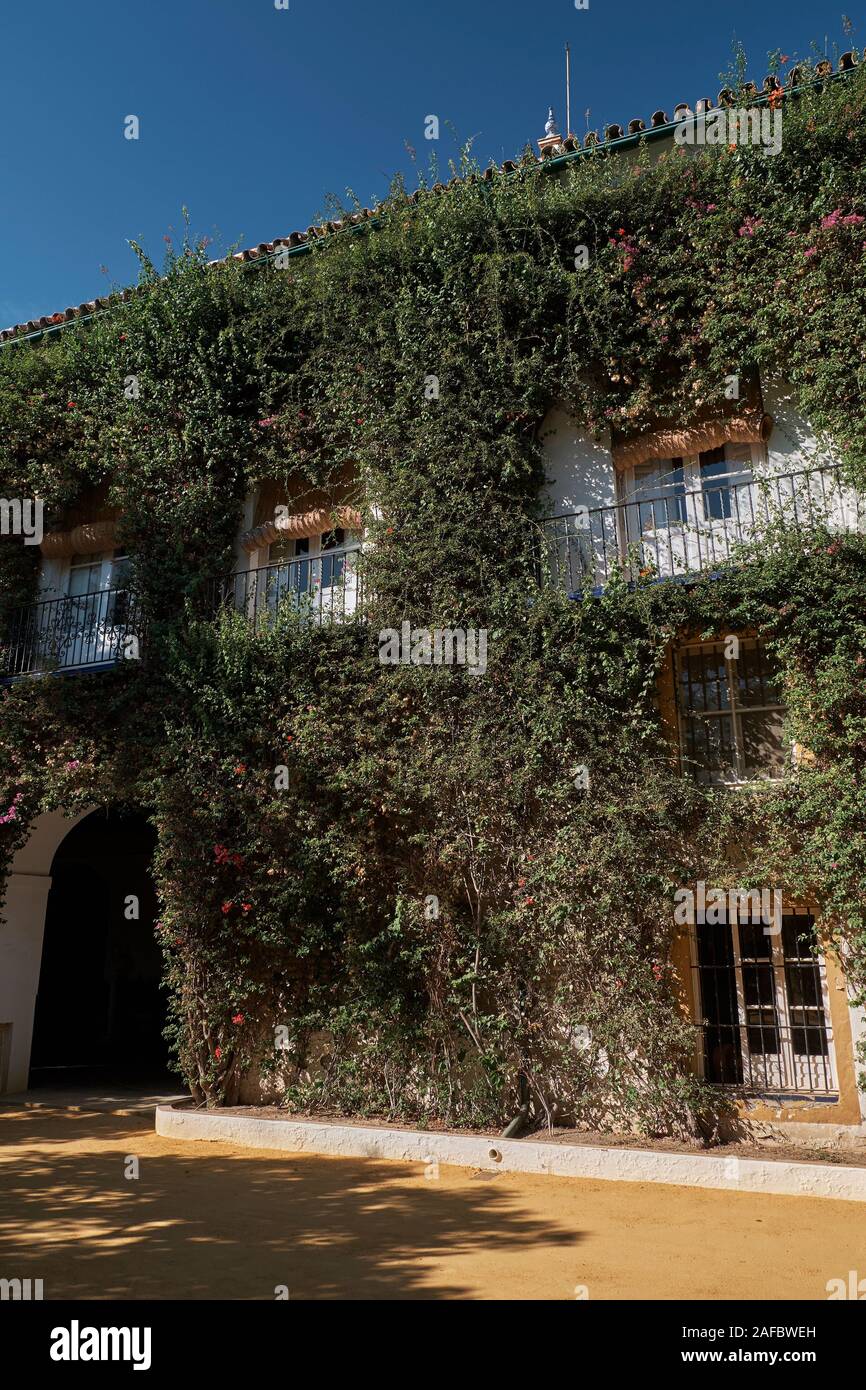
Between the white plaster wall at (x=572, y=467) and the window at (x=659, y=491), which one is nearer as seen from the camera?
the window at (x=659, y=491)

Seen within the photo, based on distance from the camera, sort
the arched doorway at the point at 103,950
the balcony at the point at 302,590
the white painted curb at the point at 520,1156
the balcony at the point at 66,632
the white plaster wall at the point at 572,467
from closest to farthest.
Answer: the white painted curb at the point at 520,1156 → the white plaster wall at the point at 572,467 → the balcony at the point at 302,590 → the balcony at the point at 66,632 → the arched doorway at the point at 103,950

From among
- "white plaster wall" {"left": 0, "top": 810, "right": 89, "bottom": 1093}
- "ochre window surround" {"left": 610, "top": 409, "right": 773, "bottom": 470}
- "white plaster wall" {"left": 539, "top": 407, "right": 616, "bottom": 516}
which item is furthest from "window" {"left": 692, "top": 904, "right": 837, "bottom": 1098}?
"white plaster wall" {"left": 0, "top": 810, "right": 89, "bottom": 1093}

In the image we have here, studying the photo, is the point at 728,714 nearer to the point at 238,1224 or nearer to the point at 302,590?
the point at 302,590

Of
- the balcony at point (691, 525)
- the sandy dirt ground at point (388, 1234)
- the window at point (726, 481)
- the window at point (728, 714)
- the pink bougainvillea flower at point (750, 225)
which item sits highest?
the pink bougainvillea flower at point (750, 225)

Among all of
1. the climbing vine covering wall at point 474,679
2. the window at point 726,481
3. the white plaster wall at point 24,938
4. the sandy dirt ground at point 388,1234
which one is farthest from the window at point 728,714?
the white plaster wall at point 24,938

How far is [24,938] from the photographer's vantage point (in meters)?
12.5

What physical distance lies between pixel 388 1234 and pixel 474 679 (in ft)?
17.1

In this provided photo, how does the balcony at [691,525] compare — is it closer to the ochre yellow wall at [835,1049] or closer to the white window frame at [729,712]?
the white window frame at [729,712]

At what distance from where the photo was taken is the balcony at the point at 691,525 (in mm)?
9391

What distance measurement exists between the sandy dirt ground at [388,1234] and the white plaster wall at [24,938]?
397 centimetres

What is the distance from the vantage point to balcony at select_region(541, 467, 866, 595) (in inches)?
370

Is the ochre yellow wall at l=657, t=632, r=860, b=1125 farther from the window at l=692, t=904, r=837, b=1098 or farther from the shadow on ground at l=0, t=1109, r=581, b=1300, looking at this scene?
the shadow on ground at l=0, t=1109, r=581, b=1300

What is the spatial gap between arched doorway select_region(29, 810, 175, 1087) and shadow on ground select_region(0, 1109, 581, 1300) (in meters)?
8.06
